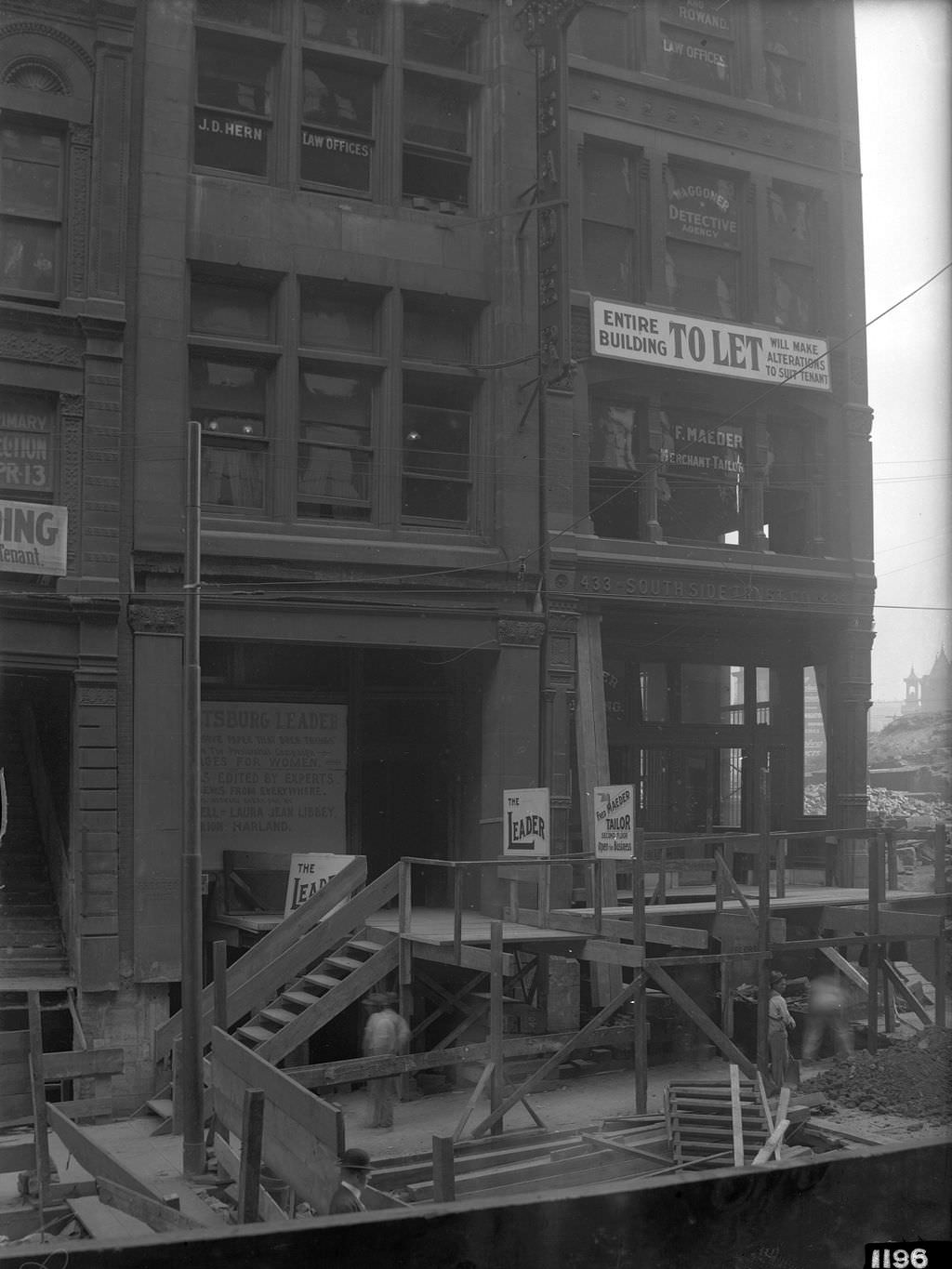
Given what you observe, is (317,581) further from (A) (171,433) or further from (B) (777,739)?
(B) (777,739)

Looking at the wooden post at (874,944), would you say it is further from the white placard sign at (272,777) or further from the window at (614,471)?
the white placard sign at (272,777)

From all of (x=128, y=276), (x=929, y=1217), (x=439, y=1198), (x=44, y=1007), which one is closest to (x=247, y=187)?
(x=128, y=276)

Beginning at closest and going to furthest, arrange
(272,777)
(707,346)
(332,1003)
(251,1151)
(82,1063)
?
(251,1151), (82,1063), (332,1003), (272,777), (707,346)

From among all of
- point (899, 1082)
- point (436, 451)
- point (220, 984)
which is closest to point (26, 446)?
point (436, 451)

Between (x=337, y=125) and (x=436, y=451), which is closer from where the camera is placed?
(x=337, y=125)

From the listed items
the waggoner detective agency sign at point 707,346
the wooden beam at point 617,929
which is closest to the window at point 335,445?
the waggoner detective agency sign at point 707,346

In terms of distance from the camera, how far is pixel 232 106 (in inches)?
825

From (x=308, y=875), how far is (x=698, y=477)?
10217 millimetres

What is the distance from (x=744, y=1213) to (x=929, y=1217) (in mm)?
1064

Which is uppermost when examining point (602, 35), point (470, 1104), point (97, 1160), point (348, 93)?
point (602, 35)

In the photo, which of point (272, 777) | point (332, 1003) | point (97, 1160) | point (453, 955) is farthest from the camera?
point (272, 777)

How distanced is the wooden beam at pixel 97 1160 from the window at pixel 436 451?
453 inches

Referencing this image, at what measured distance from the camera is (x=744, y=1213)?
5824 mm

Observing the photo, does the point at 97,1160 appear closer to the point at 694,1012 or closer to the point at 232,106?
the point at 694,1012
